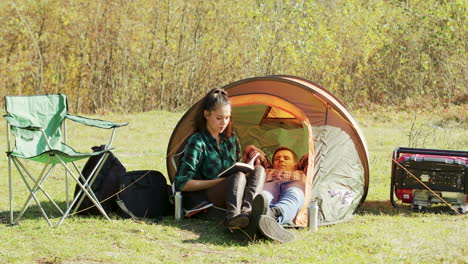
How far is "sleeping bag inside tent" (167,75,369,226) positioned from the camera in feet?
14.3

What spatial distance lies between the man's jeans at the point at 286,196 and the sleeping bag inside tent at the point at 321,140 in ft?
0.24

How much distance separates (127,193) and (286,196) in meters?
1.14

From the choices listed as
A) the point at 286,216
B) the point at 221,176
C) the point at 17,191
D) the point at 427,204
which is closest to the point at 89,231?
the point at 221,176

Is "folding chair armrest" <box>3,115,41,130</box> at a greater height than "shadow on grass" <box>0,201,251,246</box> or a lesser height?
greater

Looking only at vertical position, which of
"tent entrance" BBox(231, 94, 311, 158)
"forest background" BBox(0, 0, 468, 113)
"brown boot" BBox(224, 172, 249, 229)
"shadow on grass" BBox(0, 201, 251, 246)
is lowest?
"shadow on grass" BBox(0, 201, 251, 246)

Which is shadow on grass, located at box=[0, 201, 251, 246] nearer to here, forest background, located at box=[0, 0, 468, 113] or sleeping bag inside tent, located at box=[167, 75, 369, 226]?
sleeping bag inside tent, located at box=[167, 75, 369, 226]

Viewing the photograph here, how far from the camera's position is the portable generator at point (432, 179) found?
14.6ft

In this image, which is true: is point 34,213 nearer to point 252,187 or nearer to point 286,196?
point 252,187

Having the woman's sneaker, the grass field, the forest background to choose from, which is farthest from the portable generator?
the forest background

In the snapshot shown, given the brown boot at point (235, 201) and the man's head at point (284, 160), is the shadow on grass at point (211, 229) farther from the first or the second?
the man's head at point (284, 160)

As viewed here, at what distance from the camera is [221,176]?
418cm

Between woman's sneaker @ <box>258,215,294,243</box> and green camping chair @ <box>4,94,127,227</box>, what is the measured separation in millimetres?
1200

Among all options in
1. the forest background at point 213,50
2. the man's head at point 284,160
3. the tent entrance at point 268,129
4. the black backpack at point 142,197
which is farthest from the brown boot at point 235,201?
the forest background at point 213,50

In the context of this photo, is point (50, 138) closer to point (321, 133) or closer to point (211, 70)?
point (321, 133)
